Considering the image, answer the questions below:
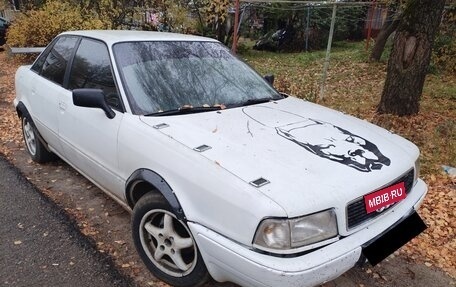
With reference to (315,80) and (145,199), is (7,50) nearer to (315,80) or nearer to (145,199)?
(315,80)

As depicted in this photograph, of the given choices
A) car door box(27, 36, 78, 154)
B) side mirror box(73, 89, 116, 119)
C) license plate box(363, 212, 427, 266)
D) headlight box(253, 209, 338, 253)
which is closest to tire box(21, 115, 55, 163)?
car door box(27, 36, 78, 154)

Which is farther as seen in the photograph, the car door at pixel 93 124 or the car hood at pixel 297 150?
the car door at pixel 93 124

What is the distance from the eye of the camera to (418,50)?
5430 millimetres

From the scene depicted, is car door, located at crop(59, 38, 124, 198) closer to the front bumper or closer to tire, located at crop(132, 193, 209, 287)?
tire, located at crop(132, 193, 209, 287)

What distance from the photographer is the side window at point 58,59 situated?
12.3ft

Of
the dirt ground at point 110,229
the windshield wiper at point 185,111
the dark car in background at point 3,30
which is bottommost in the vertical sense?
the dark car in background at point 3,30

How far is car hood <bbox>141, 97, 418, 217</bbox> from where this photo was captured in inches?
81.8

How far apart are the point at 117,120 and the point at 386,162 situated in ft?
6.05

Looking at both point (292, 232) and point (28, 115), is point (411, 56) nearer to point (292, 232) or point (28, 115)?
point (292, 232)

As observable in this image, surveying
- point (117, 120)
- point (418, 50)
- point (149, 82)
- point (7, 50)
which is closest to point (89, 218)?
point (117, 120)

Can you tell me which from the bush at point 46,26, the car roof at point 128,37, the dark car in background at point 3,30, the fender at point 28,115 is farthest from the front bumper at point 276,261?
the dark car in background at point 3,30

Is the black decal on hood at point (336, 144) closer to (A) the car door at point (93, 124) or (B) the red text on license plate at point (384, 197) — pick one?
(B) the red text on license plate at point (384, 197)

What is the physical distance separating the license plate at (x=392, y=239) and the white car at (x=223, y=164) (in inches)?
0.4

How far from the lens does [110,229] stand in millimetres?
3314
